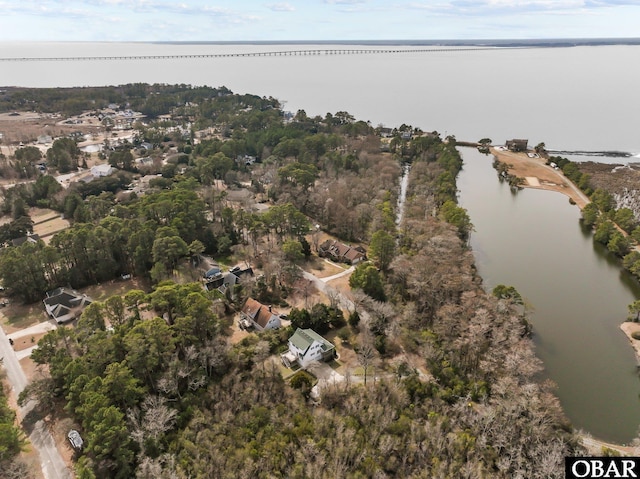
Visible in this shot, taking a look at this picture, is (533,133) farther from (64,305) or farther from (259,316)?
(64,305)

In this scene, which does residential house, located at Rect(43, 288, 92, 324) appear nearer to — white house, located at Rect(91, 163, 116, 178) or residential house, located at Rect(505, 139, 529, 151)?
white house, located at Rect(91, 163, 116, 178)

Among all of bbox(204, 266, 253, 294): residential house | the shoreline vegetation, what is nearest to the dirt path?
the shoreline vegetation

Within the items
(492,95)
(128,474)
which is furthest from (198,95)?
(128,474)

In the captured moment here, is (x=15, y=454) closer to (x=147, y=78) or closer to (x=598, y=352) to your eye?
(x=598, y=352)

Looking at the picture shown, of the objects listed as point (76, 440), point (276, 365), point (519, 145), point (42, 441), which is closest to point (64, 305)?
point (42, 441)

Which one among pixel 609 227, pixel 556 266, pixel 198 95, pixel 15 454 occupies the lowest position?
pixel 15 454
